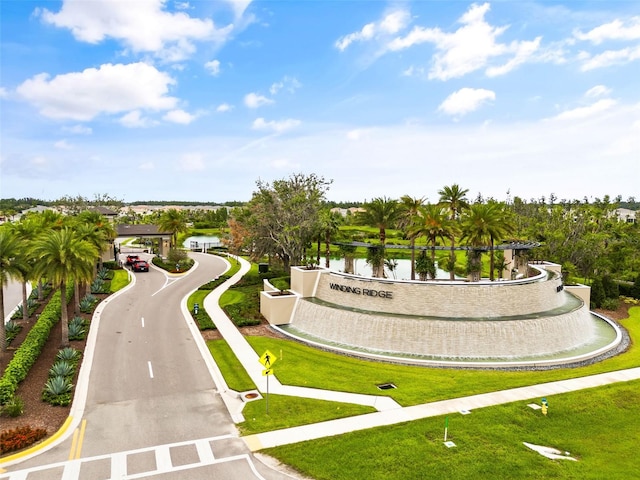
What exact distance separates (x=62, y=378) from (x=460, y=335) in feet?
78.5

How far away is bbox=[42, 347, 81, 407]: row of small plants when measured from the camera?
21000 mm

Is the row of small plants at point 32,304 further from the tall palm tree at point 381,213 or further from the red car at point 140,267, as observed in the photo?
the tall palm tree at point 381,213

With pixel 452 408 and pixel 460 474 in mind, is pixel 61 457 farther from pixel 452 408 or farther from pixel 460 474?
pixel 452 408

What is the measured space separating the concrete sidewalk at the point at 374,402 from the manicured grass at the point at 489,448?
59 centimetres

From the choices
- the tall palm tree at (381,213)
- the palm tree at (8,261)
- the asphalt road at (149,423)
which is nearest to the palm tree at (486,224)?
the tall palm tree at (381,213)

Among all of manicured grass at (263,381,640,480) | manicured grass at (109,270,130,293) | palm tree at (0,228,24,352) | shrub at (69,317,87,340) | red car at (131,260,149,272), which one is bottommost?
manicured grass at (263,381,640,480)

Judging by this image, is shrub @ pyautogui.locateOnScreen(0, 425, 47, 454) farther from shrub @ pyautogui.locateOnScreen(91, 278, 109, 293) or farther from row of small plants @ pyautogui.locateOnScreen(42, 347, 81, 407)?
shrub @ pyautogui.locateOnScreen(91, 278, 109, 293)

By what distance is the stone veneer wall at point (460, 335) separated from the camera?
28.6 metres

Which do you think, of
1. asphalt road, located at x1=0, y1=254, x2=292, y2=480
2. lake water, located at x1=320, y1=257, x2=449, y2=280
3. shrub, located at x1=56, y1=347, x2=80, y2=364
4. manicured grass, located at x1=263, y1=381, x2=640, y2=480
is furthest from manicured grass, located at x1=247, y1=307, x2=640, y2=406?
lake water, located at x1=320, y1=257, x2=449, y2=280

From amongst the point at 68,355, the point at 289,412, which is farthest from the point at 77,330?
the point at 289,412

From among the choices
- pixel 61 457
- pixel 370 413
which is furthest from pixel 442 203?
pixel 61 457

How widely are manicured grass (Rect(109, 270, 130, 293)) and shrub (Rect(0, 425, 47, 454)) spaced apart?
1231 inches

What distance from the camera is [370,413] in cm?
1991

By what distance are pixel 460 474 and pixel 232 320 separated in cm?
2424
